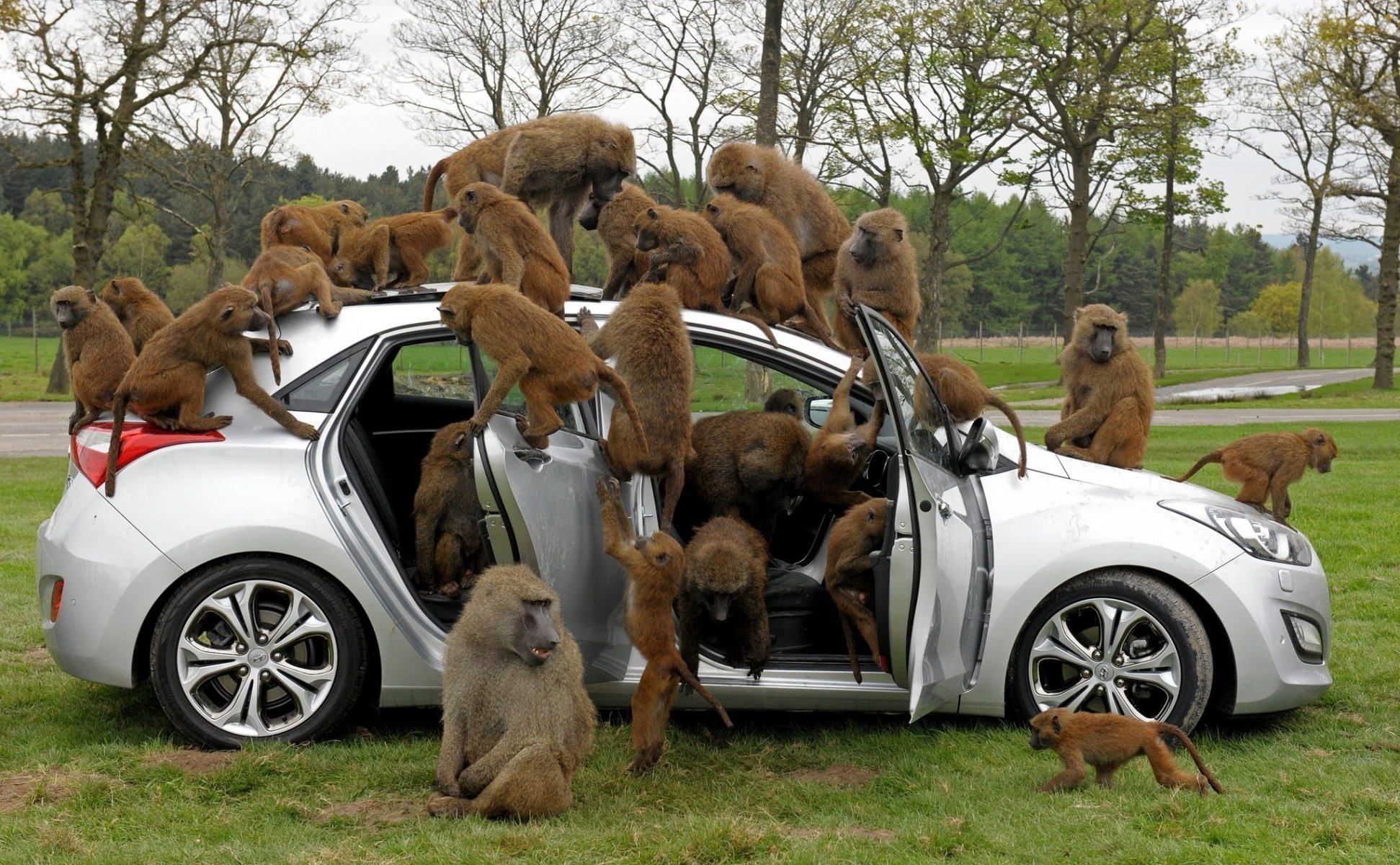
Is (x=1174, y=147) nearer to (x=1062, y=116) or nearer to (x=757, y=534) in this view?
(x=1062, y=116)

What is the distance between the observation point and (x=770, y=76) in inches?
561

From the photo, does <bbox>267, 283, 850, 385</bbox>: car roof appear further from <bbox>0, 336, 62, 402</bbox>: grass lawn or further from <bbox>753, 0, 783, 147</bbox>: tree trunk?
<bbox>0, 336, 62, 402</bbox>: grass lawn

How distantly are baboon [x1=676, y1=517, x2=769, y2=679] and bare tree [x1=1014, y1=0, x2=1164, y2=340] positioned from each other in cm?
2133

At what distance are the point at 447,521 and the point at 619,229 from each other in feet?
7.41

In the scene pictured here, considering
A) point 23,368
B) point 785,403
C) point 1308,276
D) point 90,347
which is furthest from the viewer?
point 1308,276

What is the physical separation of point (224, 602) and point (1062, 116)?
82.6 ft

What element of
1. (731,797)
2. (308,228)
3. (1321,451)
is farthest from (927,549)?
(308,228)

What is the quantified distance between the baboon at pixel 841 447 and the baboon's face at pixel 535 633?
1.58m

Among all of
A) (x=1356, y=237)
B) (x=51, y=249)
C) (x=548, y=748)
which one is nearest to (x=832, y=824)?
(x=548, y=748)

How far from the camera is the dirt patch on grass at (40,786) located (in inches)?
170

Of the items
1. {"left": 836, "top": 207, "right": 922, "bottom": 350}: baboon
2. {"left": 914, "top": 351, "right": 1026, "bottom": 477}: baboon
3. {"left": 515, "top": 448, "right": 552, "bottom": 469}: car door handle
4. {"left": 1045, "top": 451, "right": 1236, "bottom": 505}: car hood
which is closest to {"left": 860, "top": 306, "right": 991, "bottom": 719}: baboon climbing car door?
{"left": 914, "top": 351, "right": 1026, "bottom": 477}: baboon

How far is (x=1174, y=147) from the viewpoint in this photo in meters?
28.4

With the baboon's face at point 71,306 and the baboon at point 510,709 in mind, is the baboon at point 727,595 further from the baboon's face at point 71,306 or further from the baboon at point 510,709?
the baboon's face at point 71,306

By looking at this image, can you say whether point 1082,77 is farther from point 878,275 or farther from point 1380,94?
point 878,275
